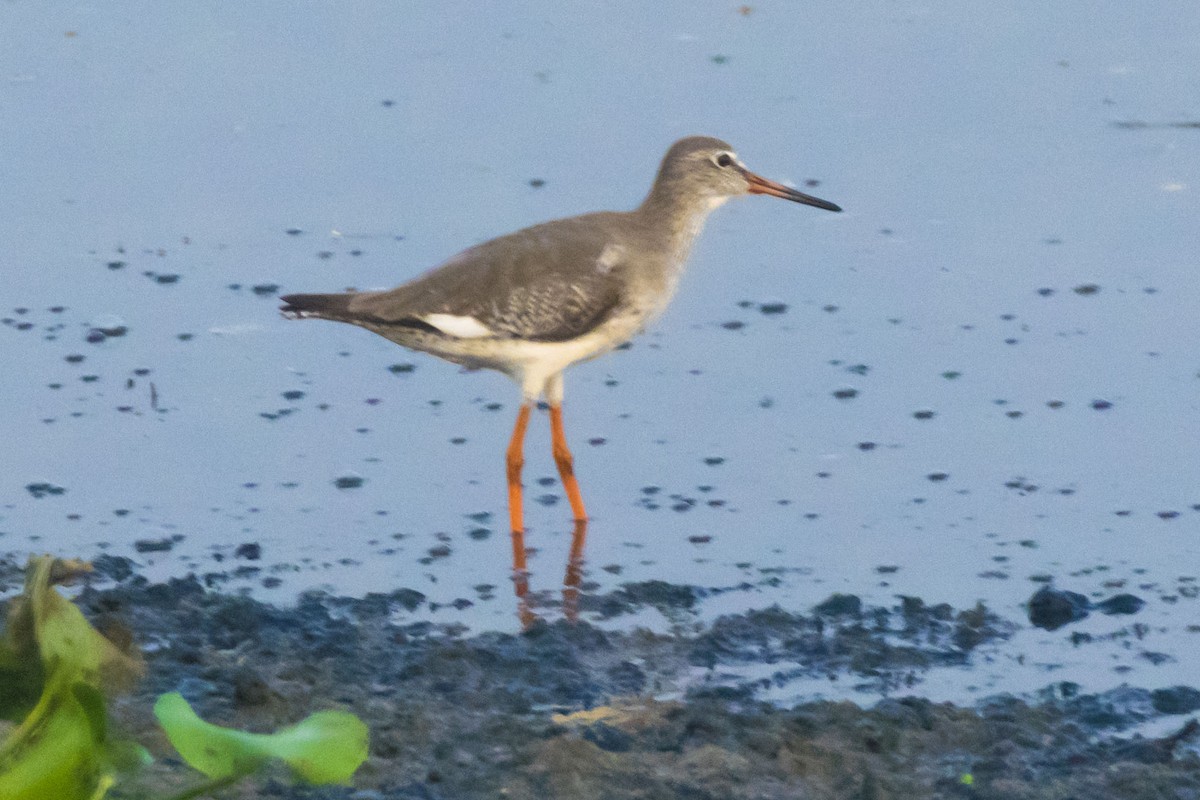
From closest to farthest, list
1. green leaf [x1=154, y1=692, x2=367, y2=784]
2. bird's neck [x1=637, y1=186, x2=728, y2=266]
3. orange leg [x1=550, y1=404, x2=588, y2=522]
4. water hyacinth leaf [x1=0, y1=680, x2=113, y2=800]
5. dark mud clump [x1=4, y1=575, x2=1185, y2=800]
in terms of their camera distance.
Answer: water hyacinth leaf [x1=0, y1=680, x2=113, y2=800]
green leaf [x1=154, y1=692, x2=367, y2=784]
dark mud clump [x1=4, y1=575, x2=1185, y2=800]
orange leg [x1=550, y1=404, x2=588, y2=522]
bird's neck [x1=637, y1=186, x2=728, y2=266]

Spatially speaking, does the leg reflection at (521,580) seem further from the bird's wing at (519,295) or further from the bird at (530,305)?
the bird's wing at (519,295)

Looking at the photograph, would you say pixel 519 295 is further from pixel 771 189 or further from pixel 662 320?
pixel 662 320

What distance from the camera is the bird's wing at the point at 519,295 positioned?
23.6 ft

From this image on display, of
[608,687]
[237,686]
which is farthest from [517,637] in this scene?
[237,686]

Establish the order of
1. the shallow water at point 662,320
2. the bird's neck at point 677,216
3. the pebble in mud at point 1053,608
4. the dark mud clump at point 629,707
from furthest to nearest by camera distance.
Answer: the bird's neck at point 677,216, the shallow water at point 662,320, the pebble in mud at point 1053,608, the dark mud clump at point 629,707

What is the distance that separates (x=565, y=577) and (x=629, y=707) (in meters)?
1.22

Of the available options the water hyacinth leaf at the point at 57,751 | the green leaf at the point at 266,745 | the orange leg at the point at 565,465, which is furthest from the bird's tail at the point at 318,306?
the water hyacinth leaf at the point at 57,751

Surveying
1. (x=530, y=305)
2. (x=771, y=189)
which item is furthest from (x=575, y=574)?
(x=771, y=189)

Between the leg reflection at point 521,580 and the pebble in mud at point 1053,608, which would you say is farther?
the leg reflection at point 521,580

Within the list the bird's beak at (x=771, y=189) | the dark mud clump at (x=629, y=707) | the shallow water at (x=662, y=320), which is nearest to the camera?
the dark mud clump at (x=629, y=707)

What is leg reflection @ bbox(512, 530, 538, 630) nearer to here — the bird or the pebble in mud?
the bird

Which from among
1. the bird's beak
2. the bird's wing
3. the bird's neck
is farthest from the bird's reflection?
the bird's beak

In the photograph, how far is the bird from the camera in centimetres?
718

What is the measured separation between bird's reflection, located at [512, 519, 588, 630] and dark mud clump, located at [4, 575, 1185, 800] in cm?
15
